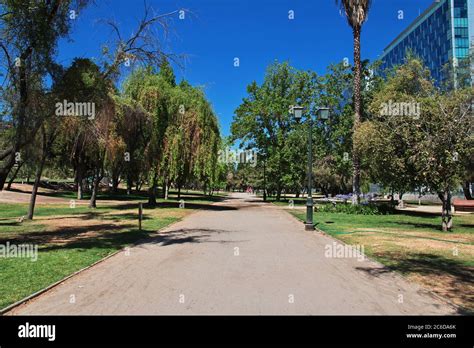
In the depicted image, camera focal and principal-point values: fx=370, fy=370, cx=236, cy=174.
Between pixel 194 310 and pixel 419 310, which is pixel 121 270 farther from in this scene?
pixel 419 310

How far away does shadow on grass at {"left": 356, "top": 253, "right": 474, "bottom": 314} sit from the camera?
20.7 ft

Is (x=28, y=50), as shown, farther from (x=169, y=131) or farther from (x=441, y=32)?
(x=441, y=32)

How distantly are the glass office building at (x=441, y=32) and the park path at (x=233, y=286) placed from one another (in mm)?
70325

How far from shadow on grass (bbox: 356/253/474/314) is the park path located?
Answer: 0.38 m

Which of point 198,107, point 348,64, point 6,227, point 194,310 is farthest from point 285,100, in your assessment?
point 194,310

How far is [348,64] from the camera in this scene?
35469 millimetres

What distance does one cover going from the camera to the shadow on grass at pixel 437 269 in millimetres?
6309

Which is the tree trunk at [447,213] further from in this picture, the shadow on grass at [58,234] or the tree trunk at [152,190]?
the tree trunk at [152,190]

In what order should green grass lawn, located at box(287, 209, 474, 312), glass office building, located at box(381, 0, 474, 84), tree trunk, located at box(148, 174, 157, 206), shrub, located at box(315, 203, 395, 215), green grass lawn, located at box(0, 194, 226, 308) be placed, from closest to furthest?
green grass lawn, located at box(287, 209, 474, 312) → green grass lawn, located at box(0, 194, 226, 308) → shrub, located at box(315, 203, 395, 215) → tree trunk, located at box(148, 174, 157, 206) → glass office building, located at box(381, 0, 474, 84)

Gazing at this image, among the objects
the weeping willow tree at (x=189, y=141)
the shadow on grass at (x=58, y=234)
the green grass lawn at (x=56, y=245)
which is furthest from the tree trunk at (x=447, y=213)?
the weeping willow tree at (x=189, y=141)

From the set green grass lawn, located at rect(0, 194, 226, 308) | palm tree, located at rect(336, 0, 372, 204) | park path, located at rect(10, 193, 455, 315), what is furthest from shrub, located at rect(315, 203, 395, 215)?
park path, located at rect(10, 193, 455, 315)

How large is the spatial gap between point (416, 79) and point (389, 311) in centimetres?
1693

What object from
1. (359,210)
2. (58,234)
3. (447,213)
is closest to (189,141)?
(359,210)

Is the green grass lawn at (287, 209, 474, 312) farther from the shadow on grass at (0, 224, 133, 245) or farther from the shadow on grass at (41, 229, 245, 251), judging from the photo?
the shadow on grass at (0, 224, 133, 245)
